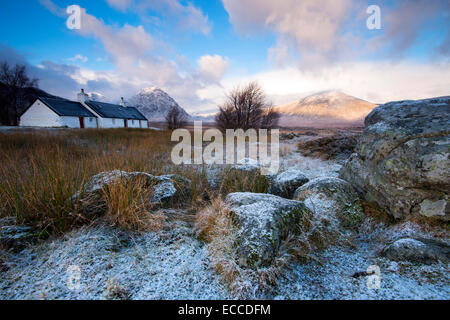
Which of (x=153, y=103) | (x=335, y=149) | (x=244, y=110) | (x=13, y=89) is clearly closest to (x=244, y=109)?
(x=244, y=110)

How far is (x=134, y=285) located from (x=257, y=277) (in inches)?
39.9

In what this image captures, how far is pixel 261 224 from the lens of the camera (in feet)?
5.88

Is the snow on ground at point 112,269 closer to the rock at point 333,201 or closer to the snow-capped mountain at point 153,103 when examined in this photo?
the rock at point 333,201

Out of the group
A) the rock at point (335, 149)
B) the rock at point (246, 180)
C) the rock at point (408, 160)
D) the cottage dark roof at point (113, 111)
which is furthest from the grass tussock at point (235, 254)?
the cottage dark roof at point (113, 111)

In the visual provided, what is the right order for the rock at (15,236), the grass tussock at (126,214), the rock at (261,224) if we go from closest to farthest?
1. the rock at (261,224)
2. the rock at (15,236)
3. the grass tussock at (126,214)

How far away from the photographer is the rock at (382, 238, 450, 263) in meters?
1.54

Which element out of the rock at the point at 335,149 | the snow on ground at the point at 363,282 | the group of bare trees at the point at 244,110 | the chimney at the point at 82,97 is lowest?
the snow on ground at the point at 363,282

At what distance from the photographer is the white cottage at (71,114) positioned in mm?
23755

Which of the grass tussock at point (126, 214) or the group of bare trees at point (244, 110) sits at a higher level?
the group of bare trees at point (244, 110)

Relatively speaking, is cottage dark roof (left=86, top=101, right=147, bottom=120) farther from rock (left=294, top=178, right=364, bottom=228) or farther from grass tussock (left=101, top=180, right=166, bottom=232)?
rock (left=294, top=178, right=364, bottom=228)

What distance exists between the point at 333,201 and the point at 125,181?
115 inches

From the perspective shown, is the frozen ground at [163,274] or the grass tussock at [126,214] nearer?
the frozen ground at [163,274]

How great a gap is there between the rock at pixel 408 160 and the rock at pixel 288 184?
844 mm
